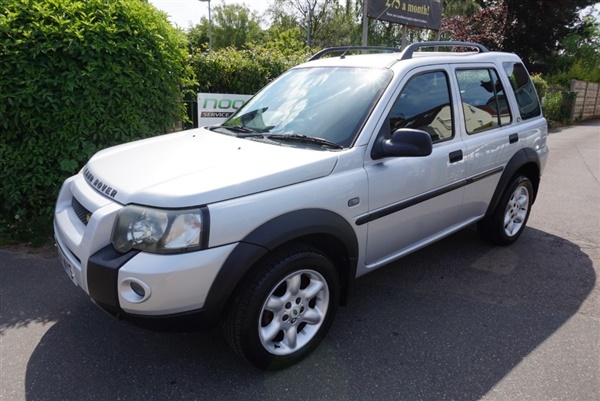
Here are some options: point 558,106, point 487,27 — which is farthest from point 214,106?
point 487,27

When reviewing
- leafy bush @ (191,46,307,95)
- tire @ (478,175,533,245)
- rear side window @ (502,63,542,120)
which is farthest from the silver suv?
leafy bush @ (191,46,307,95)

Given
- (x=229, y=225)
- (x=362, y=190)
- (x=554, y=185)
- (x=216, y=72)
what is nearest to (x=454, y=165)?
(x=362, y=190)

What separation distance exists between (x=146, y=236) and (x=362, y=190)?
1.29m

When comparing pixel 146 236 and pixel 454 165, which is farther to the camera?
pixel 454 165

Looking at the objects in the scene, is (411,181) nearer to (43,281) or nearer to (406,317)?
(406,317)

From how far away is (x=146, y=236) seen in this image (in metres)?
2.12

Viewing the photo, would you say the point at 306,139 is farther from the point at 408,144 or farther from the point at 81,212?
the point at 81,212

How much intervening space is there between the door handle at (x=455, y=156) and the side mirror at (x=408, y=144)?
2.47 feet

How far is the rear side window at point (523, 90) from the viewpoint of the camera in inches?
165

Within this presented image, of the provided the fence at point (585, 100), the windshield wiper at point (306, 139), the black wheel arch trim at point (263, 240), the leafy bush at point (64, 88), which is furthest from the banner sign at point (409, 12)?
the fence at point (585, 100)

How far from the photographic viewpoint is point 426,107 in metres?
3.22

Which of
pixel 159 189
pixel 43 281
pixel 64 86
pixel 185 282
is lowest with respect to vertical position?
pixel 43 281

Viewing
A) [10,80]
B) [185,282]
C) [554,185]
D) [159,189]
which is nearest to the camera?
[185,282]

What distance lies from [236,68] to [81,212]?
404 centimetres
